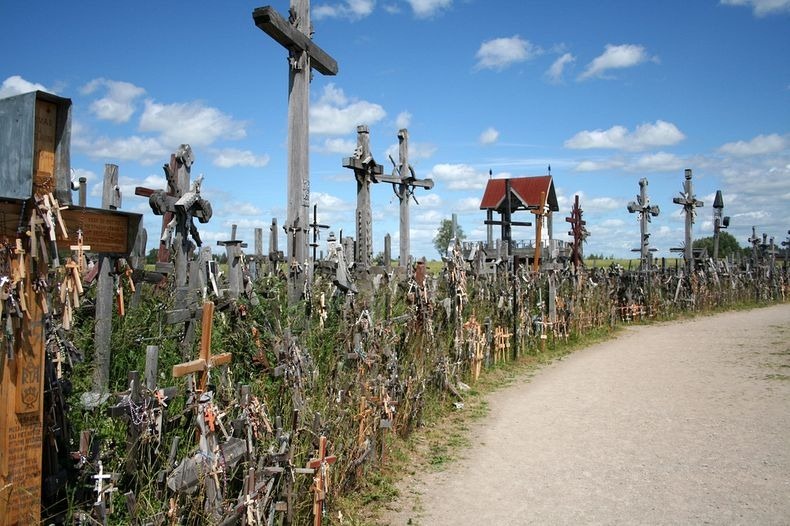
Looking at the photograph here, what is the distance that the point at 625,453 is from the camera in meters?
6.91

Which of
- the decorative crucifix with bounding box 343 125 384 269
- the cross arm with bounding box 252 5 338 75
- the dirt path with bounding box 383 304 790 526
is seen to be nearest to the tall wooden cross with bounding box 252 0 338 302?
the cross arm with bounding box 252 5 338 75

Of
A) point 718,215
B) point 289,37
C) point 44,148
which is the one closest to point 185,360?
point 44,148

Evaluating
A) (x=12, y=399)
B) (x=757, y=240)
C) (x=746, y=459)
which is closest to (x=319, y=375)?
(x=12, y=399)

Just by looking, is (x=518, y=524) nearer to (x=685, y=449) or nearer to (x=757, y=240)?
(x=685, y=449)

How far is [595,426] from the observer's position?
26.3ft

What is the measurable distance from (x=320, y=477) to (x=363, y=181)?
8.07 meters

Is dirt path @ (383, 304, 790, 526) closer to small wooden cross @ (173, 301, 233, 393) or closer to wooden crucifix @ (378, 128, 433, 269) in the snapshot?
small wooden cross @ (173, 301, 233, 393)

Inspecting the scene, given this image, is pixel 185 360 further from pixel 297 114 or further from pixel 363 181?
pixel 363 181

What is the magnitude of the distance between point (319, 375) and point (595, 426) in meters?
3.99

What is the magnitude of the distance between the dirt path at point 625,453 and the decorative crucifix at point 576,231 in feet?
16.4

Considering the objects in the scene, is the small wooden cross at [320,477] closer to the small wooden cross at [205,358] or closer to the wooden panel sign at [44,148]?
the small wooden cross at [205,358]

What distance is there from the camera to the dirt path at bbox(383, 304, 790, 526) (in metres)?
5.46

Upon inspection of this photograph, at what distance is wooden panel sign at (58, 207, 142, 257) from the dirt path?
124 inches

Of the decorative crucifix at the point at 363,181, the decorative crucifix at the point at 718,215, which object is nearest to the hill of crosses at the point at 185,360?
the decorative crucifix at the point at 363,181
